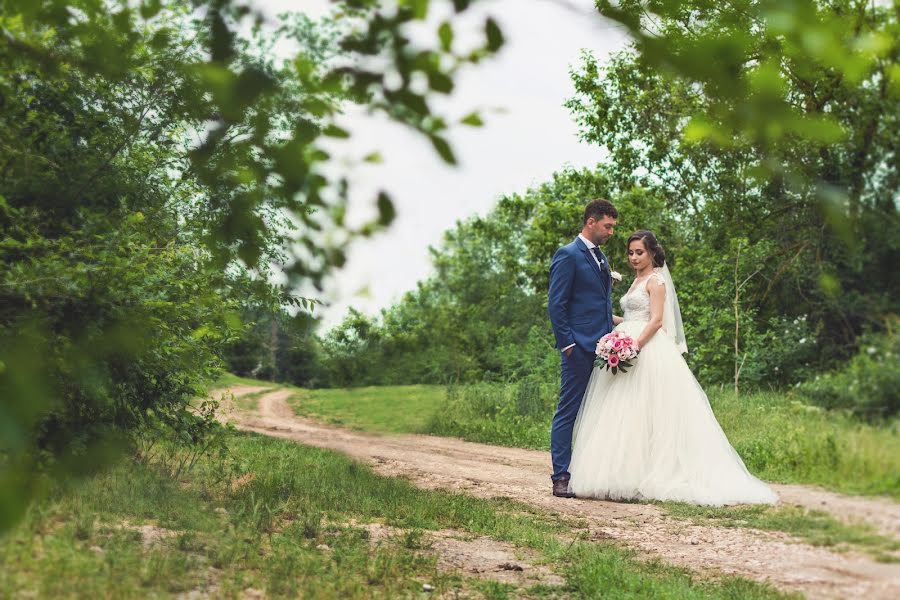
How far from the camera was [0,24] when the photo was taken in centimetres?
365

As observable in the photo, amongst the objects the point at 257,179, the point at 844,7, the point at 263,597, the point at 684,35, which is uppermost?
the point at 844,7

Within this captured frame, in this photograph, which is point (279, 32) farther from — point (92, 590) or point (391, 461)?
point (391, 461)

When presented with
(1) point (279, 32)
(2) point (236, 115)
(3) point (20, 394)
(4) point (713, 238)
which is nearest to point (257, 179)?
(2) point (236, 115)

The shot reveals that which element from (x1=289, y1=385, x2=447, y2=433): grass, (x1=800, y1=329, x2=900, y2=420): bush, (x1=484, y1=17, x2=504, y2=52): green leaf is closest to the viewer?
(x1=484, y1=17, x2=504, y2=52): green leaf

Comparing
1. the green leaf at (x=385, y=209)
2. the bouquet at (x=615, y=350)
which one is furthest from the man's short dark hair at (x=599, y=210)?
the green leaf at (x=385, y=209)

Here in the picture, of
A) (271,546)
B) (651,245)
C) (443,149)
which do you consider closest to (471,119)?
(443,149)

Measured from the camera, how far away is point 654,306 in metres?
8.24

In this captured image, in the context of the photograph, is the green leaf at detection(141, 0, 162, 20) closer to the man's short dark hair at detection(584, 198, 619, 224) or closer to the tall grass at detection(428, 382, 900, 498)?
the tall grass at detection(428, 382, 900, 498)

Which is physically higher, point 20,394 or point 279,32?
point 279,32

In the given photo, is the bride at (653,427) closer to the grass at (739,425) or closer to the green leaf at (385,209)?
the grass at (739,425)

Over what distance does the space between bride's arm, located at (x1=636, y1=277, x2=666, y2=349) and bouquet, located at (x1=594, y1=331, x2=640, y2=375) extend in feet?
0.80

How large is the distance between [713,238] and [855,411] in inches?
132

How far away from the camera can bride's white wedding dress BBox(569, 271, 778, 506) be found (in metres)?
7.42

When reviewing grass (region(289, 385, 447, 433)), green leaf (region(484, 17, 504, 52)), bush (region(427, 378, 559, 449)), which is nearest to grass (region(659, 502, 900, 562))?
green leaf (region(484, 17, 504, 52))
